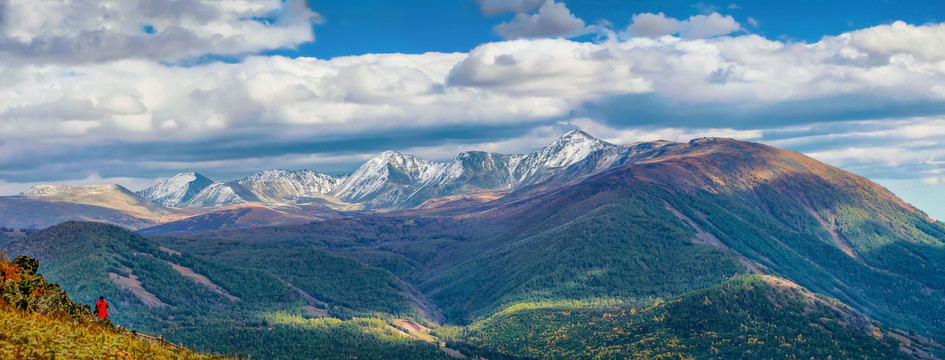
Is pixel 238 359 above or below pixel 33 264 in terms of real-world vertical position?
below

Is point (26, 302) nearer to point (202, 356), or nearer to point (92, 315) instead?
point (92, 315)

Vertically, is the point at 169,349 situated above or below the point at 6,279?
below

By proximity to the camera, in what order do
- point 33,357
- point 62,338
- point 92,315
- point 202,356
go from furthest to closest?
point 92,315 → point 202,356 → point 62,338 → point 33,357

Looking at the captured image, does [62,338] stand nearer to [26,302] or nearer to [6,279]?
[26,302]

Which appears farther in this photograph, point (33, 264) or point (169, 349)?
point (33, 264)

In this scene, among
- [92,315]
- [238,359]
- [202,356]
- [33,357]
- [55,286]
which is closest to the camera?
[33,357]

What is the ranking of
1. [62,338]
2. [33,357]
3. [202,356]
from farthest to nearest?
[202,356]
[62,338]
[33,357]

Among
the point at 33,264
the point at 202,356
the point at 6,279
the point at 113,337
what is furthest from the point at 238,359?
the point at 33,264

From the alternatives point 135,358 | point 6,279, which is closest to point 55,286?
point 6,279

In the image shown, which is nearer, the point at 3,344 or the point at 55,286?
the point at 3,344
